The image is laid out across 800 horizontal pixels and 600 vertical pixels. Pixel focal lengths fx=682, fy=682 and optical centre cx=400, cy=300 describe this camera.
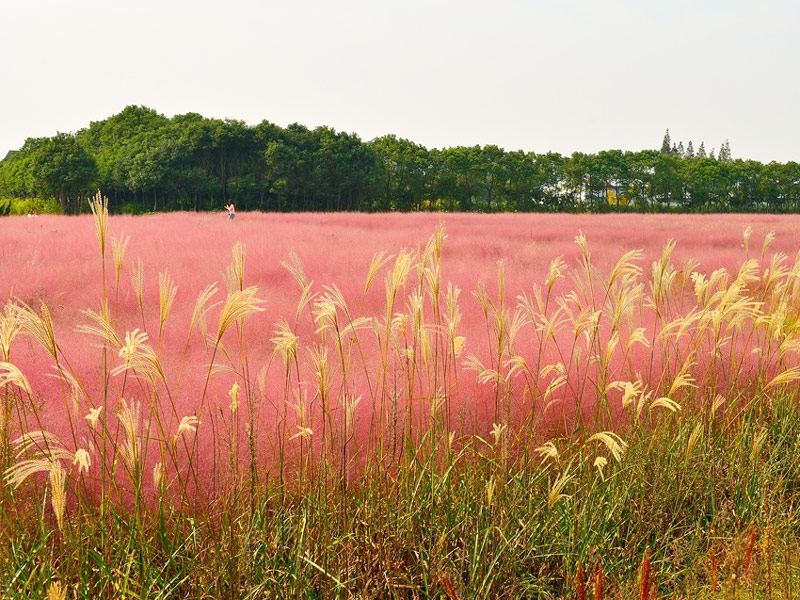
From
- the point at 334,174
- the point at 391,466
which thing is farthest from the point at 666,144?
the point at 391,466

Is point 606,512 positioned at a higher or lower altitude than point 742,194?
lower

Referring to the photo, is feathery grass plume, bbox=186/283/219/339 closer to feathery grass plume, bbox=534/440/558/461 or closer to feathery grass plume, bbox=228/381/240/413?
feathery grass plume, bbox=228/381/240/413

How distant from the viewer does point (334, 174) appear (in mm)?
55906

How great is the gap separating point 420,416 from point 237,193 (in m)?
51.9

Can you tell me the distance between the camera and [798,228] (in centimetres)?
2089

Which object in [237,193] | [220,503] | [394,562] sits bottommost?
[394,562]

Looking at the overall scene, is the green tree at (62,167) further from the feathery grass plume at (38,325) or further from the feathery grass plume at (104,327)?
the feathery grass plume at (38,325)

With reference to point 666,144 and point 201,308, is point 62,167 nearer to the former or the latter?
point 201,308

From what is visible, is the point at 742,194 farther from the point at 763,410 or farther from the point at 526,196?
the point at 763,410

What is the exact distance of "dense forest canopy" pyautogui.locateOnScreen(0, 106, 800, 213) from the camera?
172 feet

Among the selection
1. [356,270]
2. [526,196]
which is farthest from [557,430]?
[526,196]

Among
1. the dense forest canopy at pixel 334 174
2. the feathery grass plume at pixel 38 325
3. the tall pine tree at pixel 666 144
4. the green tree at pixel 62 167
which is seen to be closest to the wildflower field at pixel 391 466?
the feathery grass plume at pixel 38 325

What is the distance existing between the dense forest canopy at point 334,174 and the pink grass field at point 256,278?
3789 cm

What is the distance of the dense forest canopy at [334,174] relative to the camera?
52.3 m
